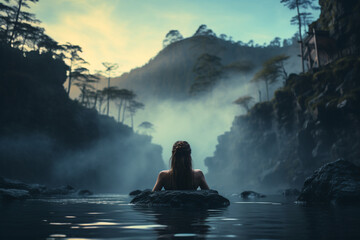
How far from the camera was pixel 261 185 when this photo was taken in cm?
4850

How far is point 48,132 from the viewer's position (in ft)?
149

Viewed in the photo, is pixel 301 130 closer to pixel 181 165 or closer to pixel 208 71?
pixel 181 165

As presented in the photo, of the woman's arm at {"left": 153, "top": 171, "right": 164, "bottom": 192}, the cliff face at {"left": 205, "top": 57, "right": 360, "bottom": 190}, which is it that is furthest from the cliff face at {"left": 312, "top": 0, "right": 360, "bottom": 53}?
the woman's arm at {"left": 153, "top": 171, "right": 164, "bottom": 192}

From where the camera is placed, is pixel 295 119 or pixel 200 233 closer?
pixel 200 233

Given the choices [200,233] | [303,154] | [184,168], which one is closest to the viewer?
[200,233]

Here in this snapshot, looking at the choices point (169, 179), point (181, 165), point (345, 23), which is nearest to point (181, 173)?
point (181, 165)

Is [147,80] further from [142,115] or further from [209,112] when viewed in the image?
[209,112]

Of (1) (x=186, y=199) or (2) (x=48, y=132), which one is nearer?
(1) (x=186, y=199)

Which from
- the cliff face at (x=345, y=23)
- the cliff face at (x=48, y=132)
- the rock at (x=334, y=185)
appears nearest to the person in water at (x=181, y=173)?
the rock at (x=334, y=185)

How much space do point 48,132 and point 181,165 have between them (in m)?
44.5

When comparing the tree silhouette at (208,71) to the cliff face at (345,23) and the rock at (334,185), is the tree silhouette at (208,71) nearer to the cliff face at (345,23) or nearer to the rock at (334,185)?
the cliff face at (345,23)

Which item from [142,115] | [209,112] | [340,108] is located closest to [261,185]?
[340,108]

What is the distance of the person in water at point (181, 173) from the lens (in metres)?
6.81

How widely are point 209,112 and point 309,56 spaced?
63.8 metres
